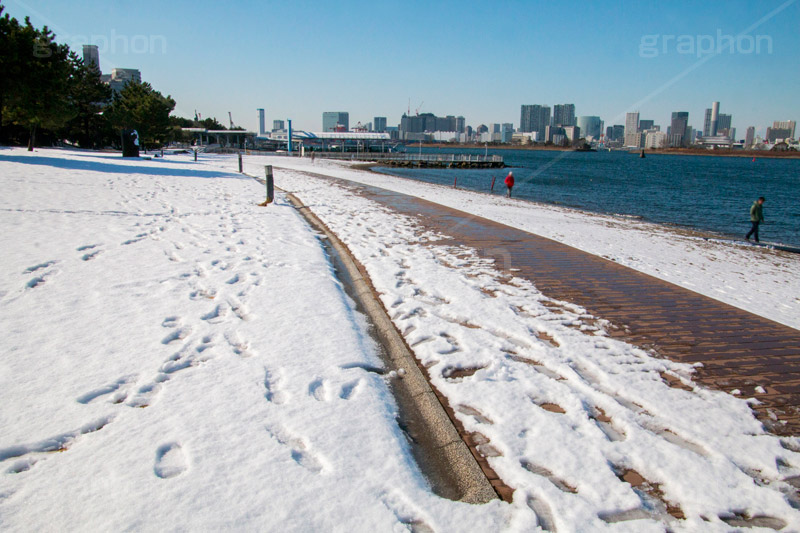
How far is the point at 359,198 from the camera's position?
18688mm

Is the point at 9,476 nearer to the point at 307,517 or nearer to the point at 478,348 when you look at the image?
the point at 307,517

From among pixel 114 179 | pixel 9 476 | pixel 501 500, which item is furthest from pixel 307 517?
pixel 114 179

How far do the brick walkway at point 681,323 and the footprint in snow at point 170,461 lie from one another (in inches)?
166

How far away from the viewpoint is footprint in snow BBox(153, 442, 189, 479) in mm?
2725

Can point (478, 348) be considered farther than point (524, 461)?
Yes

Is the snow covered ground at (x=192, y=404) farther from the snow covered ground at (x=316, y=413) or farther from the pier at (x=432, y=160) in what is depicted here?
the pier at (x=432, y=160)

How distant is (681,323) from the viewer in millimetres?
5781

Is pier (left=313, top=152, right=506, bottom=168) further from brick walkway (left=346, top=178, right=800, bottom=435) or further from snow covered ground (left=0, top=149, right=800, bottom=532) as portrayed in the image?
snow covered ground (left=0, top=149, right=800, bottom=532)

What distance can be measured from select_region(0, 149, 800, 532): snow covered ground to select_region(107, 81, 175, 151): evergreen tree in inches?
2273

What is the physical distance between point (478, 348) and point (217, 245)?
573 centimetres

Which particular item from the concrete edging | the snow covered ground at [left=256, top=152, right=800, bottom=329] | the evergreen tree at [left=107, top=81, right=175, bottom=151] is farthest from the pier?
the concrete edging

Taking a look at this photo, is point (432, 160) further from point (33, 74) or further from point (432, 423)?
point (432, 423)

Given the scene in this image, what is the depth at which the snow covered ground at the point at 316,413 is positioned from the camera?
2.57 metres

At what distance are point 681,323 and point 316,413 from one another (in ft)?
15.5
